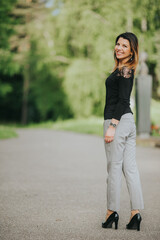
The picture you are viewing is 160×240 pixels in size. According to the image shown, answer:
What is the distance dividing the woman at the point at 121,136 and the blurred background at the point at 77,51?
11500 mm

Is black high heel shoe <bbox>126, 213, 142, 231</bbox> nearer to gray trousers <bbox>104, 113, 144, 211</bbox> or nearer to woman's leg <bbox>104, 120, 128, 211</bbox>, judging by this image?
gray trousers <bbox>104, 113, 144, 211</bbox>

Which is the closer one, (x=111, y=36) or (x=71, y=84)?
(x=111, y=36)

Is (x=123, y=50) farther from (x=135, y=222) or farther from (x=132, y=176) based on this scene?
(x=135, y=222)

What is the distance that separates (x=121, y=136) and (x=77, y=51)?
2807 centimetres

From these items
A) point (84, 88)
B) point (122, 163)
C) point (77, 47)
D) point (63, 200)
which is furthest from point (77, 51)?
point (122, 163)

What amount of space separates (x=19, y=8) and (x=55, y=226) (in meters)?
38.2

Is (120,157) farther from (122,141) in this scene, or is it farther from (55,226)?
(55,226)

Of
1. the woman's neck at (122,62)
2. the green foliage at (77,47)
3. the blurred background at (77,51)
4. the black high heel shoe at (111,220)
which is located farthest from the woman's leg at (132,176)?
the green foliage at (77,47)

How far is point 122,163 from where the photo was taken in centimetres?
386

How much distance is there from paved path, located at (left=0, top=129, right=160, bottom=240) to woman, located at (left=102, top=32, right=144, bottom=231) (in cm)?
24

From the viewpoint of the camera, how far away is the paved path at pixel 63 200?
3.70 metres

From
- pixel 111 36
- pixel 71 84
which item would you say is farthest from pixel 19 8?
pixel 111 36

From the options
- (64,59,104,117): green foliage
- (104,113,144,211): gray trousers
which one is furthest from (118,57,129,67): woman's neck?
(64,59,104,117): green foliage

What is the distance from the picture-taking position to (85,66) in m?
27.3
